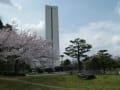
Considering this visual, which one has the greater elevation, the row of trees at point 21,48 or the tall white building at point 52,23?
the tall white building at point 52,23

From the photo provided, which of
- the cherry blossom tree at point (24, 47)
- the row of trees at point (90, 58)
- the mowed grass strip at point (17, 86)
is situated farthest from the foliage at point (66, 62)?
the mowed grass strip at point (17, 86)

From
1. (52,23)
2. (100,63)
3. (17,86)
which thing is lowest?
(17,86)

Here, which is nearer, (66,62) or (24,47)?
(24,47)

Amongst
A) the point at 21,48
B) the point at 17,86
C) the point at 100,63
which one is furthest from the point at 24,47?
the point at 100,63

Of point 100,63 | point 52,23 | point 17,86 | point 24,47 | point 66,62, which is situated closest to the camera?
point 17,86

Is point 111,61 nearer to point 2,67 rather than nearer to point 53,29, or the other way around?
point 53,29

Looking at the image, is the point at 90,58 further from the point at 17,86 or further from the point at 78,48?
the point at 17,86

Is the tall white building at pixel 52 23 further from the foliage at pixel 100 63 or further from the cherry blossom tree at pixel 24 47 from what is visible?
the cherry blossom tree at pixel 24 47

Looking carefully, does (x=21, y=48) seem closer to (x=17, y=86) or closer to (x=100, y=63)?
(x=17, y=86)

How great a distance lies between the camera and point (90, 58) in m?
60.7

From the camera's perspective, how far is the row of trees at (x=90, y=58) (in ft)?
189

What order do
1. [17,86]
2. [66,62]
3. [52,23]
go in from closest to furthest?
[17,86], [52,23], [66,62]

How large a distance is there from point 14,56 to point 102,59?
26516 mm

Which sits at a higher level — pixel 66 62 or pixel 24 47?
pixel 66 62
